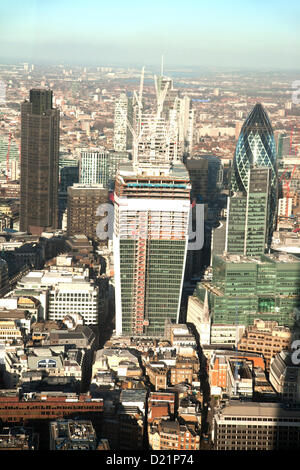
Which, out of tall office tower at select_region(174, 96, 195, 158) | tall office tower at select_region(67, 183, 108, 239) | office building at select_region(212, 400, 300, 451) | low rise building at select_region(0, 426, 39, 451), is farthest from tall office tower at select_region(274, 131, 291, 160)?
low rise building at select_region(0, 426, 39, 451)

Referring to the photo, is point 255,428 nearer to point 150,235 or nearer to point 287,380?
point 287,380

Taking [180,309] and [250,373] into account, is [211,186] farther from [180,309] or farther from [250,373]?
[250,373]

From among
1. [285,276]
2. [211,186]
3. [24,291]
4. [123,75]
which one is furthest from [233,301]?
[211,186]

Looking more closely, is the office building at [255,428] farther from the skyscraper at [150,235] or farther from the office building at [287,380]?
the skyscraper at [150,235]

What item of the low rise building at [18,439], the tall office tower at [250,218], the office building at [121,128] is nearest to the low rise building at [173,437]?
the low rise building at [18,439]

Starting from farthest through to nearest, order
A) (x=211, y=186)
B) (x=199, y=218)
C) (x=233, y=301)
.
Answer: (x=211, y=186)
(x=199, y=218)
(x=233, y=301)

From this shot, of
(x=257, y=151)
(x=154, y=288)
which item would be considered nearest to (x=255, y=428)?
(x=154, y=288)

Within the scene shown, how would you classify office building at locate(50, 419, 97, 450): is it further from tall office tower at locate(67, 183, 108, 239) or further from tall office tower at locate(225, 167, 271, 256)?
tall office tower at locate(67, 183, 108, 239)
